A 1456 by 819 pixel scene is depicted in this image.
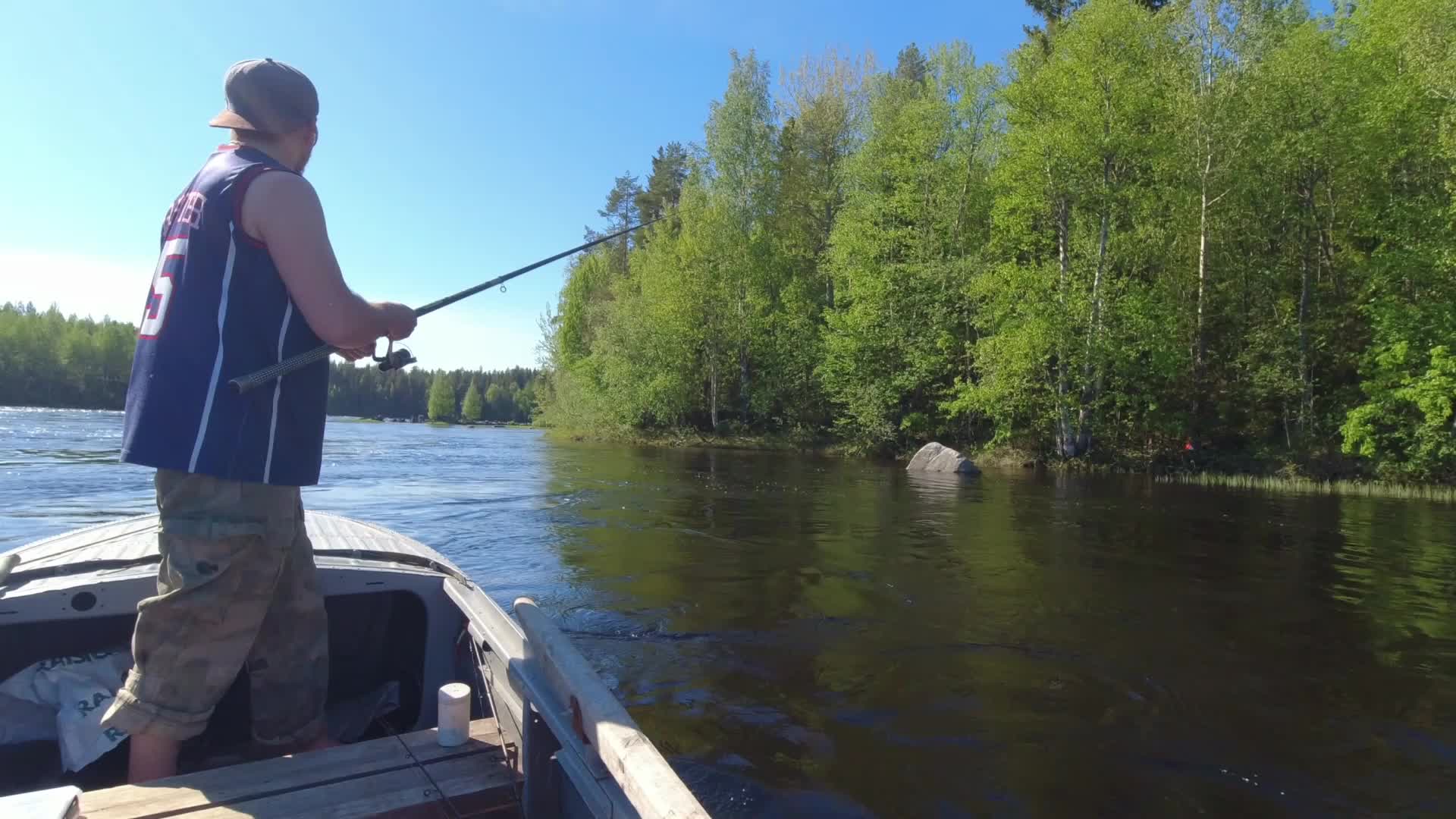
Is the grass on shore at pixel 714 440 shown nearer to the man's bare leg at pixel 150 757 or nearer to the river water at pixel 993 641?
the river water at pixel 993 641

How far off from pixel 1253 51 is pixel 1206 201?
3969mm

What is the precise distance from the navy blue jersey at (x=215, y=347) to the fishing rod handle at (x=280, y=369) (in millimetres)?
28

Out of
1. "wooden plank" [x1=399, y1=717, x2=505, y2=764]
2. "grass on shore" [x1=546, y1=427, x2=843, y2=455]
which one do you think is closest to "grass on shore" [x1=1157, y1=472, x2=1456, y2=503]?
"grass on shore" [x1=546, y1=427, x2=843, y2=455]

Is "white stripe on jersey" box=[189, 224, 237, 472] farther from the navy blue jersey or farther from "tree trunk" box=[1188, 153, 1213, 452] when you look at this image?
"tree trunk" box=[1188, 153, 1213, 452]

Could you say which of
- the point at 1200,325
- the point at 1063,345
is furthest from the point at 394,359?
the point at 1200,325

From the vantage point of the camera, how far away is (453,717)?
2.41 meters

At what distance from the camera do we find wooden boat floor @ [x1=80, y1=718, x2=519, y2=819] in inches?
79.2

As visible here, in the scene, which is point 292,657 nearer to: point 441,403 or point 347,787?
point 347,787

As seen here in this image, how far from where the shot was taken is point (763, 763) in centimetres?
377

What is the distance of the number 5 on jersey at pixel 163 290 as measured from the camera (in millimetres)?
2158

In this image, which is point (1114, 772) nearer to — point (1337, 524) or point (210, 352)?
point (210, 352)

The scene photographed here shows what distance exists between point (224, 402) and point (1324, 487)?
20.6 metres

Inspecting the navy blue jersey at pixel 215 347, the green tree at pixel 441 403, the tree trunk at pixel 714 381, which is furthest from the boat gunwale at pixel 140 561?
the green tree at pixel 441 403

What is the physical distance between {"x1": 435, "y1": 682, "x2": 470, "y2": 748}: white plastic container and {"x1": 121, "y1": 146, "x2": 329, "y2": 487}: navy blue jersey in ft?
2.51
